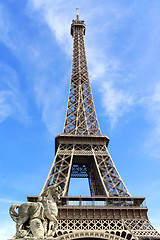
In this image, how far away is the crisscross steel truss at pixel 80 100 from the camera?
37.5 meters

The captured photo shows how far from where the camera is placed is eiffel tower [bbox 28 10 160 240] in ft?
78.7

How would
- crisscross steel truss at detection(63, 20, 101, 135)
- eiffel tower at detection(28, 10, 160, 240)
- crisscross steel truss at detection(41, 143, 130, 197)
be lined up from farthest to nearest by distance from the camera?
crisscross steel truss at detection(63, 20, 101, 135) → crisscross steel truss at detection(41, 143, 130, 197) → eiffel tower at detection(28, 10, 160, 240)

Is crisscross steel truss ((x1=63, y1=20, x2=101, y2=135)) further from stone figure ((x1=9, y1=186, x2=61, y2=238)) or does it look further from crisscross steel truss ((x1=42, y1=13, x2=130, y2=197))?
stone figure ((x1=9, y1=186, x2=61, y2=238))

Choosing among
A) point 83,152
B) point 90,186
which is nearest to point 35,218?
point 83,152

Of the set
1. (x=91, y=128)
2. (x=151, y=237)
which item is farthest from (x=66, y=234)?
(x=91, y=128)

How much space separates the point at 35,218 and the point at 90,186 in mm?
31271

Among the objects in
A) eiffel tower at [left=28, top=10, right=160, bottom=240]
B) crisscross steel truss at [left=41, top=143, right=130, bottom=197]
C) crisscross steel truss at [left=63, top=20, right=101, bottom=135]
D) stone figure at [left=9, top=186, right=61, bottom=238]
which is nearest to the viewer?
stone figure at [left=9, top=186, right=61, bottom=238]

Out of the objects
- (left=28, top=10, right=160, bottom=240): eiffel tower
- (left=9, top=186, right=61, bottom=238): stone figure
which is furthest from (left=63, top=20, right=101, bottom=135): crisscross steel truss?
(left=9, top=186, right=61, bottom=238): stone figure

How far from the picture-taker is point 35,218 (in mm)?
8961

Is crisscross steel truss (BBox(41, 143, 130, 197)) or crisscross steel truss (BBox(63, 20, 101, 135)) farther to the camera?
crisscross steel truss (BBox(63, 20, 101, 135))

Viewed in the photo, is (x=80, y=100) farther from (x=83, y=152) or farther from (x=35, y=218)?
(x=35, y=218)

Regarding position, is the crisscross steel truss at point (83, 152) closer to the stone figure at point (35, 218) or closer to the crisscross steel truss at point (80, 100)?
the crisscross steel truss at point (80, 100)

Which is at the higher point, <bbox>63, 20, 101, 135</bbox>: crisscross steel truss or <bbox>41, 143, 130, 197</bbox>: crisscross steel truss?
<bbox>63, 20, 101, 135</bbox>: crisscross steel truss

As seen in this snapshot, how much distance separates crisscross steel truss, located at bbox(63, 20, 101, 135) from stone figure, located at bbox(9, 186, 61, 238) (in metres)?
26.5
